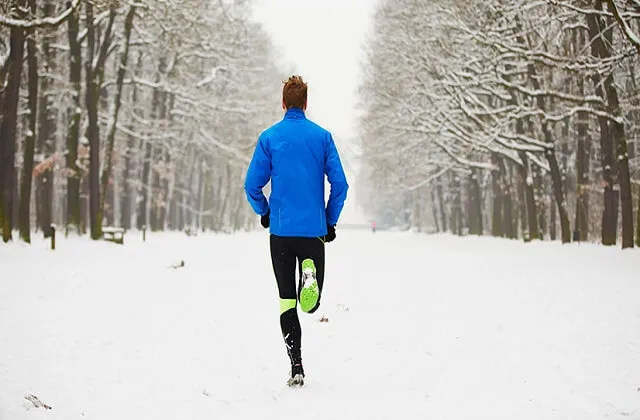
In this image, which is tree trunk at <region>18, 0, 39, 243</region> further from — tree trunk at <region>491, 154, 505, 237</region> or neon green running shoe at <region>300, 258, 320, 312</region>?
tree trunk at <region>491, 154, 505, 237</region>

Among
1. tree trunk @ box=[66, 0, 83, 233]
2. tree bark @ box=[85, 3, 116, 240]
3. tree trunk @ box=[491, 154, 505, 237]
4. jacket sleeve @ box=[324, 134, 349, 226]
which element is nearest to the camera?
jacket sleeve @ box=[324, 134, 349, 226]

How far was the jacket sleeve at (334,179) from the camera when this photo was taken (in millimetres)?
4270

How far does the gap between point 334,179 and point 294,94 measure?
72 centimetres

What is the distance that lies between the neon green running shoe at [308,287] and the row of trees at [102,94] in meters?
10.3

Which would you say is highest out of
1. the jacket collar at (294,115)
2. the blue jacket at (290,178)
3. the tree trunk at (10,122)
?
the tree trunk at (10,122)

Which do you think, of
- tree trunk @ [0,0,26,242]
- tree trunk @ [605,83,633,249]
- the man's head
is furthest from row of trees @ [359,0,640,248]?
tree trunk @ [0,0,26,242]

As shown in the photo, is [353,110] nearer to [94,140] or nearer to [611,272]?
[94,140]

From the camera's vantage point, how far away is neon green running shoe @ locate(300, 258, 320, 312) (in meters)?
4.11

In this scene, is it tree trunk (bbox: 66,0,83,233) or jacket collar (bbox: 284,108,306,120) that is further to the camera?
tree trunk (bbox: 66,0,83,233)

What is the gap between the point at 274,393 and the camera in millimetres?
4008

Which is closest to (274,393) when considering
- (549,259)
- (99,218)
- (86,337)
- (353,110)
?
(86,337)

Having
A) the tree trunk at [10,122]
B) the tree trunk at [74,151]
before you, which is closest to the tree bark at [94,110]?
the tree trunk at [74,151]

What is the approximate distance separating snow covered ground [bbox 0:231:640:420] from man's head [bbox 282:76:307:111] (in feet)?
6.95

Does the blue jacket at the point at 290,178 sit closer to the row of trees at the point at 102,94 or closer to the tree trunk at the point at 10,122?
the row of trees at the point at 102,94
